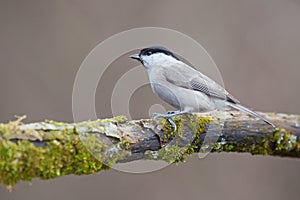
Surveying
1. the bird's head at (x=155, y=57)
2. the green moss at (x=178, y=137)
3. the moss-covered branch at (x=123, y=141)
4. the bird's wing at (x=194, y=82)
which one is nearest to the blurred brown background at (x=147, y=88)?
the bird's head at (x=155, y=57)

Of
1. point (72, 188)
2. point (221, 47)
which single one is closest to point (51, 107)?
point (72, 188)

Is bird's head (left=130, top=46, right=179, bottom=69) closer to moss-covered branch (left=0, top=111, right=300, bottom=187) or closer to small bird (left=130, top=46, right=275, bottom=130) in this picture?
small bird (left=130, top=46, right=275, bottom=130)

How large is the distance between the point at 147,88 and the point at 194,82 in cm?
166

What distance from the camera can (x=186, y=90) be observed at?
190 cm

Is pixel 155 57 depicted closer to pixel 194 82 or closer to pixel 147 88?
pixel 194 82

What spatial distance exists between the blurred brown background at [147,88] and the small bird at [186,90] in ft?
5.02

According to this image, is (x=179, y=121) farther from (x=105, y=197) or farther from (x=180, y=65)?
(x=105, y=197)

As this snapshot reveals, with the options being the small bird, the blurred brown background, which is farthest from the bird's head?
the blurred brown background

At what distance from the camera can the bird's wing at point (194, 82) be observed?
6.28ft

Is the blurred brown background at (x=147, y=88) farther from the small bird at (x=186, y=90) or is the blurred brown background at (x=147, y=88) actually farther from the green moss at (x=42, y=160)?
the green moss at (x=42, y=160)

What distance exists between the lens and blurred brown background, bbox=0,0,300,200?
3463mm

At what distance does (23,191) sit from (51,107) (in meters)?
0.66

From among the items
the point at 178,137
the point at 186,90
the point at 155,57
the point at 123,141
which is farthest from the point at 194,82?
the point at 123,141

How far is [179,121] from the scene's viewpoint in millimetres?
1676
